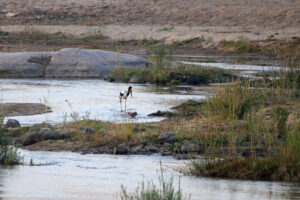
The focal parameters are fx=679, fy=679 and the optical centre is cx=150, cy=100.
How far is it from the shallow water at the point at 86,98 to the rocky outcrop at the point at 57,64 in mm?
801

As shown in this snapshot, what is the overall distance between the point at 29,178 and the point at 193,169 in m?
2.05

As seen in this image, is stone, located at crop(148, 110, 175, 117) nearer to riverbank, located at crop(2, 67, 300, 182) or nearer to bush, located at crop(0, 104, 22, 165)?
riverbank, located at crop(2, 67, 300, 182)

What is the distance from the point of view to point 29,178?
8289mm

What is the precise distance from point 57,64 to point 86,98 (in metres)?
5.55

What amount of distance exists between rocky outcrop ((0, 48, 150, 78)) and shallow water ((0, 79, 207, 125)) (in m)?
0.80

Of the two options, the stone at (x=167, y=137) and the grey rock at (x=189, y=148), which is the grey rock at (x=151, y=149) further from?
the grey rock at (x=189, y=148)

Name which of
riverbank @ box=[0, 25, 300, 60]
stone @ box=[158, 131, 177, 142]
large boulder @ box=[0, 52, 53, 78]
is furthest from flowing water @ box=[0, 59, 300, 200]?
riverbank @ box=[0, 25, 300, 60]

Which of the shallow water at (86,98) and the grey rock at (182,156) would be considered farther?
the shallow water at (86,98)

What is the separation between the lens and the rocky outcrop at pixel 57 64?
70.0 ft

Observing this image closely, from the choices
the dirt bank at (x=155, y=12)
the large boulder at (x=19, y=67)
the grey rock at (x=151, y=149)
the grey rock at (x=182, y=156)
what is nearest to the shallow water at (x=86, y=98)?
the large boulder at (x=19, y=67)

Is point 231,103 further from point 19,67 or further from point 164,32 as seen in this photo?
point 164,32

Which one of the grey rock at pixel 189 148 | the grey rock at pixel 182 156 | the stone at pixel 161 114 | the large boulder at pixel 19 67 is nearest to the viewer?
the grey rock at pixel 182 156

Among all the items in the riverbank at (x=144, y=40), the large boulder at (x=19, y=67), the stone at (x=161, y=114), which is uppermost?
the riverbank at (x=144, y=40)

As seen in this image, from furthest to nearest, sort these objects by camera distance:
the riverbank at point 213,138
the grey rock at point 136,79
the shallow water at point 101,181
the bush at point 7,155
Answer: the grey rock at point 136,79, the bush at point 7,155, the riverbank at point 213,138, the shallow water at point 101,181
